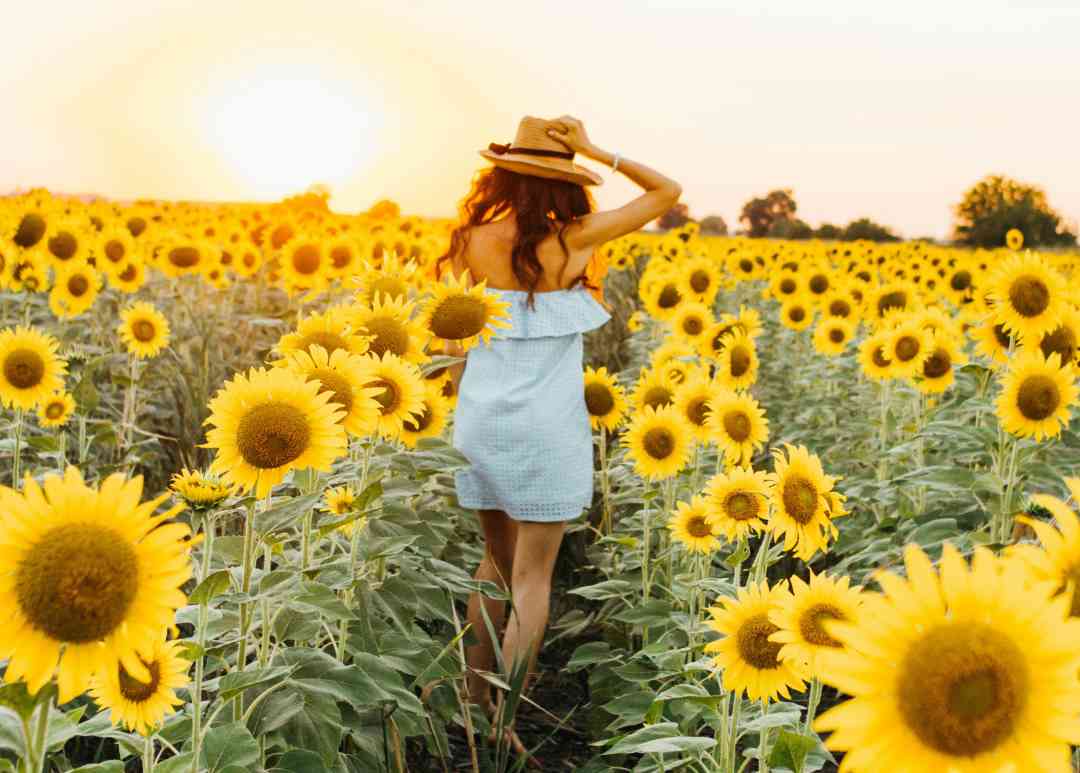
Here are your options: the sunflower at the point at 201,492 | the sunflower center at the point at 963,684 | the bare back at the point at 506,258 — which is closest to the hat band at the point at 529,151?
the bare back at the point at 506,258

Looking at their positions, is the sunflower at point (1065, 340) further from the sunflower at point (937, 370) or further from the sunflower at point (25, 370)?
the sunflower at point (25, 370)

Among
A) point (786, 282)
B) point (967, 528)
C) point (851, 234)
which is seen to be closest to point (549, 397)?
point (967, 528)

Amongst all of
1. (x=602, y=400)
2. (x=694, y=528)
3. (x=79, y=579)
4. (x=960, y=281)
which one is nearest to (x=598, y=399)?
(x=602, y=400)

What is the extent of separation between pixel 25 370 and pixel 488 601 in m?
2.00

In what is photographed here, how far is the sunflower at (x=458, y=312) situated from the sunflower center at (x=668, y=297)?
12.6 ft

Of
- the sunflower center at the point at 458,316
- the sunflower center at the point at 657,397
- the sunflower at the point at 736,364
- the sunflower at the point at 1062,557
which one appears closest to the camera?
the sunflower at the point at 1062,557

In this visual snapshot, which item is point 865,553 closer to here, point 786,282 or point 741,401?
point 741,401

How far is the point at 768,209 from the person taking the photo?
31891 mm

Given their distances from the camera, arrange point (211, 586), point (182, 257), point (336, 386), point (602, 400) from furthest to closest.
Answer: point (182, 257) < point (602, 400) < point (336, 386) < point (211, 586)

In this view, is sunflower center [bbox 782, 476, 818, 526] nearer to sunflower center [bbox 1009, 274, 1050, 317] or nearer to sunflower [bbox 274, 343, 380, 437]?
sunflower [bbox 274, 343, 380, 437]

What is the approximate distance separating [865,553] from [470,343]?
190 centimetres

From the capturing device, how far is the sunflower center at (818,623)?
195cm

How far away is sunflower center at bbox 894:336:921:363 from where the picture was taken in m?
5.14

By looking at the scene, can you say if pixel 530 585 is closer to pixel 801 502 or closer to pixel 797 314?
pixel 801 502
